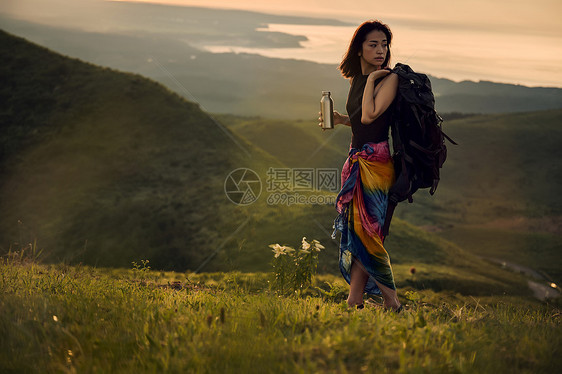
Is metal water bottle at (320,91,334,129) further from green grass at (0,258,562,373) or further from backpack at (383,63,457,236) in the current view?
green grass at (0,258,562,373)

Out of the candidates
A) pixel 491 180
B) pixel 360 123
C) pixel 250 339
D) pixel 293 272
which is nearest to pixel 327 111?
pixel 360 123

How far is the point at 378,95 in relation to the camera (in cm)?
536

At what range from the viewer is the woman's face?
557 centimetres

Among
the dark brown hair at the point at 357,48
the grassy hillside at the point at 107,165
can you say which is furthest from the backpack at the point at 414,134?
the grassy hillside at the point at 107,165

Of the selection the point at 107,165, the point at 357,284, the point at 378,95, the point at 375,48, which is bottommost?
the point at 107,165

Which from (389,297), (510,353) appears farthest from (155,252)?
(510,353)

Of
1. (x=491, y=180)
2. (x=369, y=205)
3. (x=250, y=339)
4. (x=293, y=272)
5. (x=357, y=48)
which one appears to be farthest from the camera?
(x=491, y=180)

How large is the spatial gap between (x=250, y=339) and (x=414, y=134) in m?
2.87

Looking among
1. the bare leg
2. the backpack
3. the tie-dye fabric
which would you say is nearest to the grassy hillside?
the bare leg

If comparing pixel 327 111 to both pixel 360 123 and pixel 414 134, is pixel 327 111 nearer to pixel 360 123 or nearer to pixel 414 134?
pixel 360 123

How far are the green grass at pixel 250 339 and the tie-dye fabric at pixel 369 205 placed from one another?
23.3 inches

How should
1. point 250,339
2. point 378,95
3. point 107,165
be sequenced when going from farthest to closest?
point 107,165
point 378,95
point 250,339

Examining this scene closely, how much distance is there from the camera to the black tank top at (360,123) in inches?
219

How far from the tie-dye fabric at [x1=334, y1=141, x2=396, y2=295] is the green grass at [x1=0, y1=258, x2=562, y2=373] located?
1.94ft
